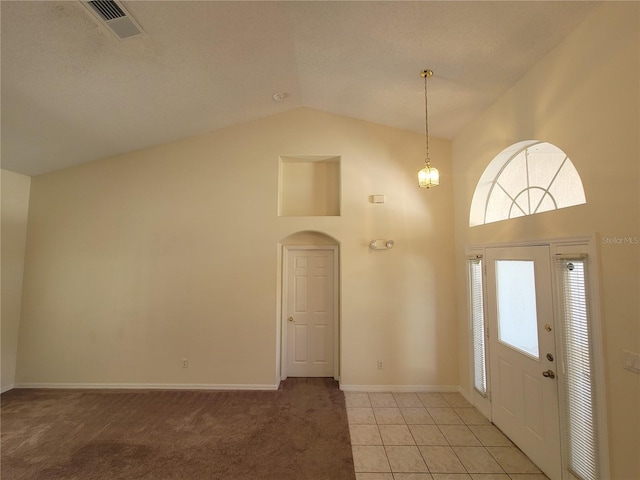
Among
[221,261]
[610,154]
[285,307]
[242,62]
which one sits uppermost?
[242,62]

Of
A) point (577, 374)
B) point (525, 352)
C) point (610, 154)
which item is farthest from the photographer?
point (525, 352)

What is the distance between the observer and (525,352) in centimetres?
239

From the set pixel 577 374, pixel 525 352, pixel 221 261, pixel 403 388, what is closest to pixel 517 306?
pixel 525 352

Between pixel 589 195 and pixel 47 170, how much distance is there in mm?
6271

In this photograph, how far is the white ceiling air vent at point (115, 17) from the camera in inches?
70.9

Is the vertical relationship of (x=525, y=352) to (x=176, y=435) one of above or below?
above

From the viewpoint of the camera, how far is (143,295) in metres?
3.68

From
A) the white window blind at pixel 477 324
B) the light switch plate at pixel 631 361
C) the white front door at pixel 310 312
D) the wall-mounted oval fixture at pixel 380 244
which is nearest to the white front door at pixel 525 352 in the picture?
the white window blind at pixel 477 324

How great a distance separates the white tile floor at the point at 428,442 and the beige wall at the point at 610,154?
0.95 meters

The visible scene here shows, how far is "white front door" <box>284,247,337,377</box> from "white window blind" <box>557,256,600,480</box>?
261cm

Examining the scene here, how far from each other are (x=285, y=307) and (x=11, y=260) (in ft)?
12.9

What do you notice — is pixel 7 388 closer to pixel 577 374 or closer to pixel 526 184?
pixel 577 374

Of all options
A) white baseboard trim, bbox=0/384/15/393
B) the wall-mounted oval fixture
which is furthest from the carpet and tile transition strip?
the wall-mounted oval fixture

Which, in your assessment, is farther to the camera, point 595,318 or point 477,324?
point 477,324
